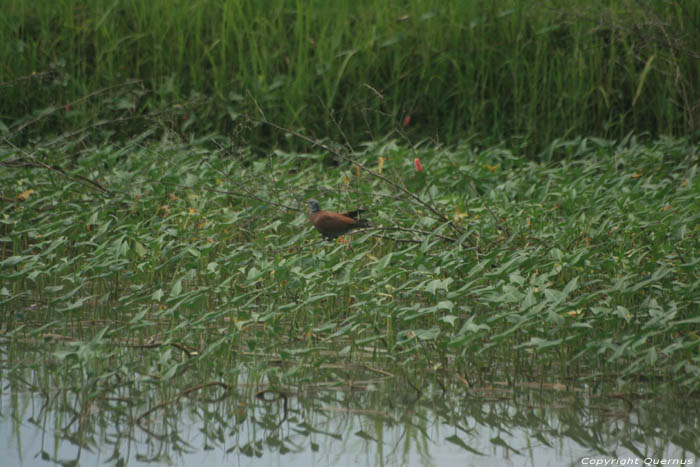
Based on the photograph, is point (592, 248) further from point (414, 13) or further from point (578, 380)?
point (414, 13)

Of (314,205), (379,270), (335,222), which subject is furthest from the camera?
(314,205)

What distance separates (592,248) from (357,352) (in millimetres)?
1250

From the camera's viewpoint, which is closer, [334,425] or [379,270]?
[334,425]

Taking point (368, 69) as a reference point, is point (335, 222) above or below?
below

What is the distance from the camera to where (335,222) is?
14.3 feet

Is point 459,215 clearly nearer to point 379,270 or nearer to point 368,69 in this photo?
point 379,270

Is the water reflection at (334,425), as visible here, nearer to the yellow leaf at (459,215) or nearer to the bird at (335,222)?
the bird at (335,222)

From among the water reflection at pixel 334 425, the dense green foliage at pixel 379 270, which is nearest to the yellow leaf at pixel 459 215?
the dense green foliage at pixel 379 270

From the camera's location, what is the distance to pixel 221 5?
831cm

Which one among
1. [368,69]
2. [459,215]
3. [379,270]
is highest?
[368,69]

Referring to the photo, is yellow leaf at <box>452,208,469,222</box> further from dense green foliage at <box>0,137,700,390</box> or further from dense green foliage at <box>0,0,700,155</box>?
dense green foliage at <box>0,0,700,155</box>

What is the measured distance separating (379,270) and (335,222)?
0.51 m

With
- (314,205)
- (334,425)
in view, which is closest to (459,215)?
(314,205)

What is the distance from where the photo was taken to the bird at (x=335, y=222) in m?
4.35
